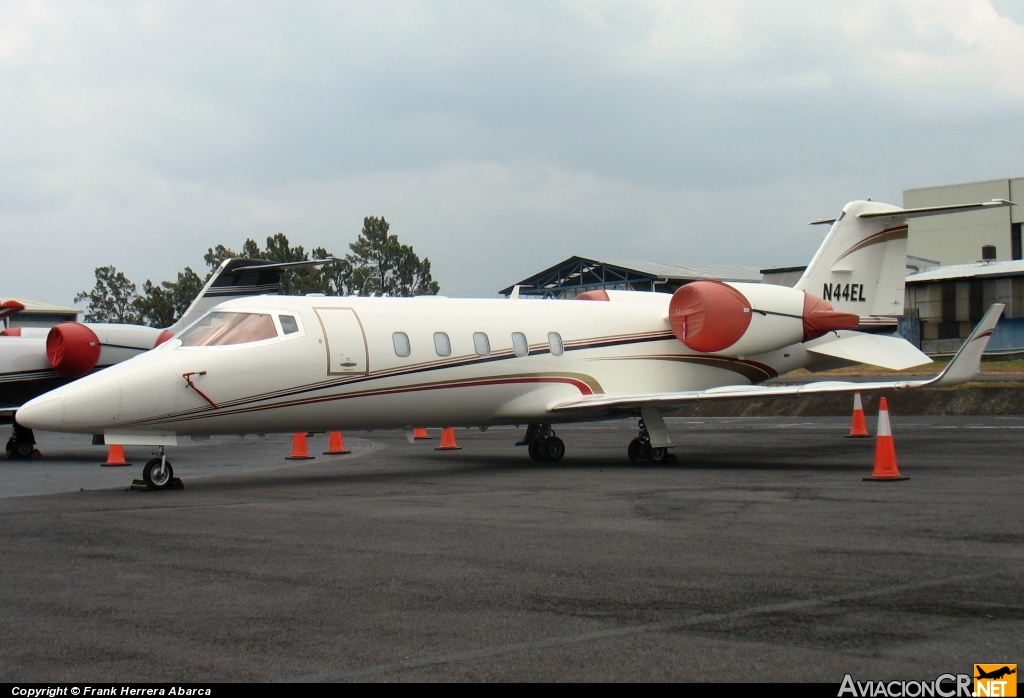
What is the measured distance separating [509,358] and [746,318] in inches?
169

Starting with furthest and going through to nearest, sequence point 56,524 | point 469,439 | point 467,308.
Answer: point 469,439 < point 467,308 < point 56,524

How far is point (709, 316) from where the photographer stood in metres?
18.0

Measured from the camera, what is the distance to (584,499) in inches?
475

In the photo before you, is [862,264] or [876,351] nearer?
[876,351]

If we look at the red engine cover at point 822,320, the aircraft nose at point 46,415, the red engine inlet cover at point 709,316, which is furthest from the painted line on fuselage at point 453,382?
the red engine cover at point 822,320

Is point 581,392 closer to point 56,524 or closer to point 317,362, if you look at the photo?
point 317,362

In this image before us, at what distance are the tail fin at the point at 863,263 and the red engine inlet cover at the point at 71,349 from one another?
557 inches

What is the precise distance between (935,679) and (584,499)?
7375mm

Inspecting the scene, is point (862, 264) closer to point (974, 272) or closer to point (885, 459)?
point (885, 459)

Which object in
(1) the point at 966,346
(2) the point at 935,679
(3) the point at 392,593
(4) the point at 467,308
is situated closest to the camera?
(2) the point at 935,679

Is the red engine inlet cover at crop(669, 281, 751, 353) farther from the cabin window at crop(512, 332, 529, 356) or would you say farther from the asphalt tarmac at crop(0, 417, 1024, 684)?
the asphalt tarmac at crop(0, 417, 1024, 684)

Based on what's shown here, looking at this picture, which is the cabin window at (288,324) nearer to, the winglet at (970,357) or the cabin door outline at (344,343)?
the cabin door outline at (344,343)

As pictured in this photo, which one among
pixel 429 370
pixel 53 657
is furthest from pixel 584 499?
pixel 53 657

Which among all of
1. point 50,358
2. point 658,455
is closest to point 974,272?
point 658,455
